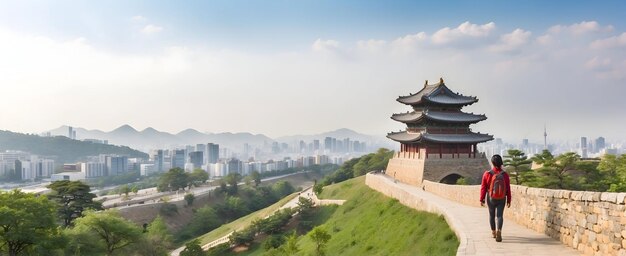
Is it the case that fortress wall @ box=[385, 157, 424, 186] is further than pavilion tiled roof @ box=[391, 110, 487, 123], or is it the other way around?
pavilion tiled roof @ box=[391, 110, 487, 123]

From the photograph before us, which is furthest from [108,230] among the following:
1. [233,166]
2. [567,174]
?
[233,166]

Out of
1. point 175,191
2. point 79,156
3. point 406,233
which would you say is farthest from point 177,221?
point 79,156

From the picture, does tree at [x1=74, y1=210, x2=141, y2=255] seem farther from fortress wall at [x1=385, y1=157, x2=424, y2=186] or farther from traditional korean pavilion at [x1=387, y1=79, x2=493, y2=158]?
traditional korean pavilion at [x1=387, y1=79, x2=493, y2=158]

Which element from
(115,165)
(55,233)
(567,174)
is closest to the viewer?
(55,233)

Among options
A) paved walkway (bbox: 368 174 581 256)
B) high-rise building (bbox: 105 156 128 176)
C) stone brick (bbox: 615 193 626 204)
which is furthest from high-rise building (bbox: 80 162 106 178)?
stone brick (bbox: 615 193 626 204)

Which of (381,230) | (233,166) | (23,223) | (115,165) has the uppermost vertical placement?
(23,223)

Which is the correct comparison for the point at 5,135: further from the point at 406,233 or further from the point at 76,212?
the point at 406,233

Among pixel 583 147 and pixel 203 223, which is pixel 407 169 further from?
pixel 583 147
